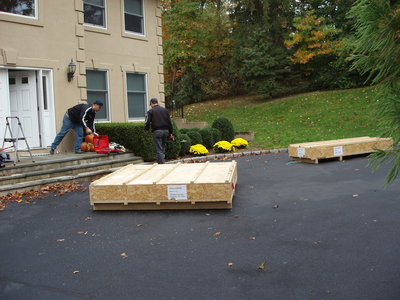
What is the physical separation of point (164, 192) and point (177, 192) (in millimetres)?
241

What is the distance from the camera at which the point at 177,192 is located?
7289 mm

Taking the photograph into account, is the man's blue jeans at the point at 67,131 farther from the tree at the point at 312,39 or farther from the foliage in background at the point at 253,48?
the tree at the point at 312,39

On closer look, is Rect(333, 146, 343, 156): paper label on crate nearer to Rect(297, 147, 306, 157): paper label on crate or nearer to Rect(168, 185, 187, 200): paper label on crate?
Rect(297, 147, 306, 157): paper label on crate

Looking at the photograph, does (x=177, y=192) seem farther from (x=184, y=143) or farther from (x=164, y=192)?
(x=184, y=143)

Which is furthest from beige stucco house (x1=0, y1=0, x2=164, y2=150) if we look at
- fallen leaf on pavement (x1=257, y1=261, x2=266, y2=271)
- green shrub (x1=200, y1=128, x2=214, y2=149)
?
fallen leaf on pavement (x1=257, y1=261, x2=266, y2=271)

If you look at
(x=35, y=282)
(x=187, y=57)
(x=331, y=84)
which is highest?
(x=187, y=57)

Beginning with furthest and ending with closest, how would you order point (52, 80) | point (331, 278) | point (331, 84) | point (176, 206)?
point (331, 84)
point (52, 80)
point (176, 206)
point (331, 278)

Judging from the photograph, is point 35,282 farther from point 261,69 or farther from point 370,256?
point 261,69

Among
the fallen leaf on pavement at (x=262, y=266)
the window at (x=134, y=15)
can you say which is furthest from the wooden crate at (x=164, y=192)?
the window at (x=134, y=15)

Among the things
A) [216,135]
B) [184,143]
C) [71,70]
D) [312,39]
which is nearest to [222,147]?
[216,135]

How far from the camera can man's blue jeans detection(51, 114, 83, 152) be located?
12719mm

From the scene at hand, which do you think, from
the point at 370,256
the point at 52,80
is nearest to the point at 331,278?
the point at 370,256

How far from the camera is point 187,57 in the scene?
102ft

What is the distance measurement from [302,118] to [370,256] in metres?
20.1
